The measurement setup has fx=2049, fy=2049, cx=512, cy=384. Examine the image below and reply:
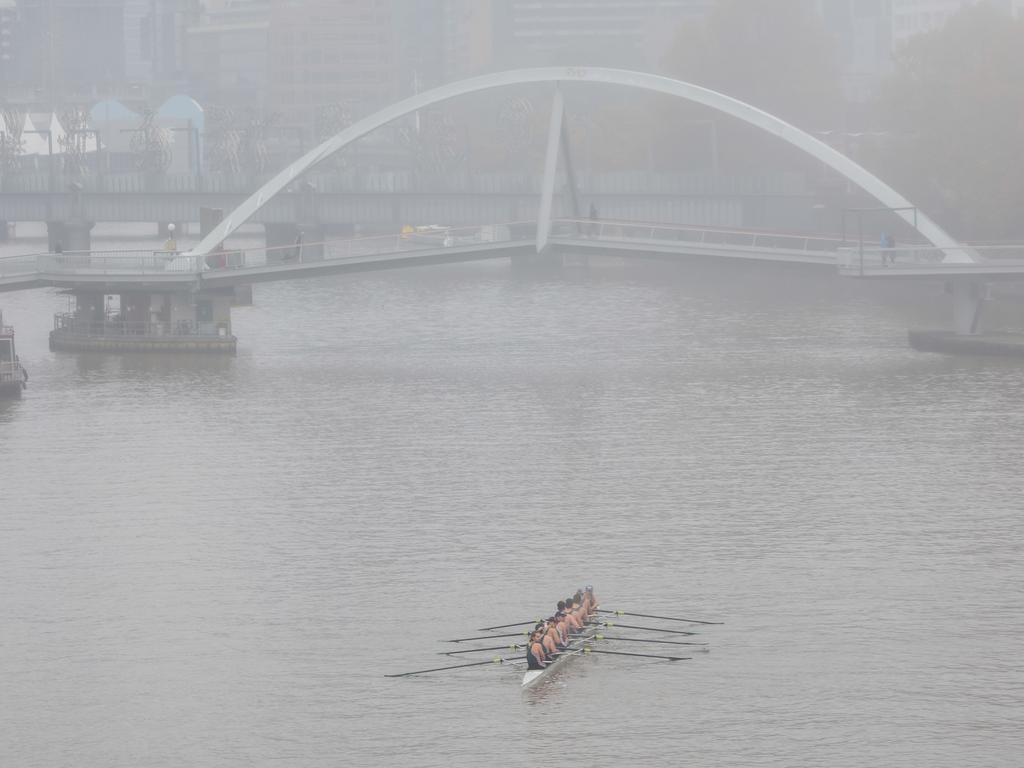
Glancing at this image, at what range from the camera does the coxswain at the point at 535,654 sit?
35656 mm

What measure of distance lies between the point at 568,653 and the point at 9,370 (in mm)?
35977

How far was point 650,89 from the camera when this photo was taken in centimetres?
8831

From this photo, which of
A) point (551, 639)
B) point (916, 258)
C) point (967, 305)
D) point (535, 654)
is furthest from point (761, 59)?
point (535, 654)

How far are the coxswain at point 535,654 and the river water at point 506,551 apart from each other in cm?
47

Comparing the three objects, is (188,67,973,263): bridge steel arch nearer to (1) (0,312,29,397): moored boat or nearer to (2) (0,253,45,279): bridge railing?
(2) (0,253,45,279): bridge railing

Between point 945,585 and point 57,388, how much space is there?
37.0m

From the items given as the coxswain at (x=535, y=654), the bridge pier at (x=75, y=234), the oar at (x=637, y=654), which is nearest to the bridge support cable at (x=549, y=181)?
the bridge pier at (x=75, y=234)

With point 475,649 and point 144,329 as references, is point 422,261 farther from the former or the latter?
point 475,649

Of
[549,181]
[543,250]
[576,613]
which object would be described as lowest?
[576,613]

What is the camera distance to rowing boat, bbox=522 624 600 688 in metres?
35.7

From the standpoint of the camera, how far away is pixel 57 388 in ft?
226

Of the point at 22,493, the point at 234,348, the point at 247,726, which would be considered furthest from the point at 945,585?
the point at 234,348

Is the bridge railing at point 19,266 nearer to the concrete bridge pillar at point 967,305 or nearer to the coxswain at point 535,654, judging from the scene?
the concrete bridge pillar at point 967,305

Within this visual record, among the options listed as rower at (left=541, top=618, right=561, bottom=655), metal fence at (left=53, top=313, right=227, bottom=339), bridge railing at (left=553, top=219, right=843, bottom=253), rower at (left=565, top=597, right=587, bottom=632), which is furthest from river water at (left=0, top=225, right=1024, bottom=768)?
bridge railing at (left=553, top=219, right=843, bottom=253)
